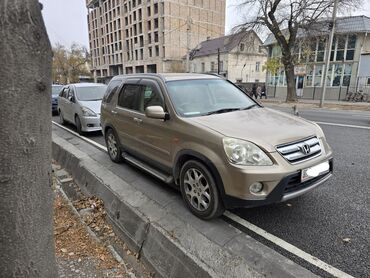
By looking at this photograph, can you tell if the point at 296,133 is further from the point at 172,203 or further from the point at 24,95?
the point at 24,95

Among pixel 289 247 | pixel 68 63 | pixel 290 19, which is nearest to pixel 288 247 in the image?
pixel 289 247

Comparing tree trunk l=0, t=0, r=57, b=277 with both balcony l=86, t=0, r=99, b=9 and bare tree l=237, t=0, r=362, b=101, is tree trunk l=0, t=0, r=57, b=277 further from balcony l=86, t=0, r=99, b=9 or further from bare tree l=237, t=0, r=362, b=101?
balcony l=86, t=0, r=99, b=9

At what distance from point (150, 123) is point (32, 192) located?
8.05 ft

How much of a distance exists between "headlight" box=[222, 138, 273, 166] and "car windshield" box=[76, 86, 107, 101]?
7189 millimetres

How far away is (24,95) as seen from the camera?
1.38m

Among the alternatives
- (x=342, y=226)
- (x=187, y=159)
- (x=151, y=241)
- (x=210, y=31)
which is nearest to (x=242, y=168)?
(x=187, y=159)

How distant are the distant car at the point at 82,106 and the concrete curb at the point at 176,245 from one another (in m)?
4.30

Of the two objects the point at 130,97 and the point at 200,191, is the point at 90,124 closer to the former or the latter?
the point at 130,97

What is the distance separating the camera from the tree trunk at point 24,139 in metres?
1.31

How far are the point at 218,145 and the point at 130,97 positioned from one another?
2456mm

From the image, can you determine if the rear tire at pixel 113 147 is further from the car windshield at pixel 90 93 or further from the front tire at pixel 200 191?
the car windshield at pixel 90 93

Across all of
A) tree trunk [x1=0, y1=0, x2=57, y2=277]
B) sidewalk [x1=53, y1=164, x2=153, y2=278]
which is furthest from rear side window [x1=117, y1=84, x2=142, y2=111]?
tree trunk [x1=0, y1=0, x2=57, y2=277]

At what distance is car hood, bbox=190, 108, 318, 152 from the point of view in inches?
110

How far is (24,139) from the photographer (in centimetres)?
143
